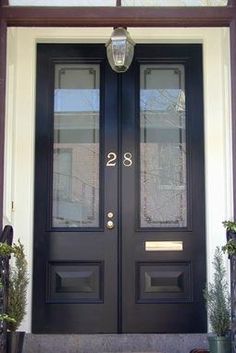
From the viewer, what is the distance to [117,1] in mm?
4570

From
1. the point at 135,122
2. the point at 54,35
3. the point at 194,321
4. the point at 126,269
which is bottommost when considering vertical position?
the point at 194,321

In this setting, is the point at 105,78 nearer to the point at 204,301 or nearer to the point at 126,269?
the point at 126,269

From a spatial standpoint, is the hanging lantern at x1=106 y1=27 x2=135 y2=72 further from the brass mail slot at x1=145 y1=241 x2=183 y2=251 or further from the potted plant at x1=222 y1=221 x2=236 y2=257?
the potted plant at x1=222 y1=221 x2=236 y2=257

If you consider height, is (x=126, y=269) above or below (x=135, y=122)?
below

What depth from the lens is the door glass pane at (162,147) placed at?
18.7ft

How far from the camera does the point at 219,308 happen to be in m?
5.05

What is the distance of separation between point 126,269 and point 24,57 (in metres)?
2.04

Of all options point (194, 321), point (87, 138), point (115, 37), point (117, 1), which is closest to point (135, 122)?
point (87, 138)

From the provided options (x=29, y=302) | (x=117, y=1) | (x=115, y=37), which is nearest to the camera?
(x=117, y=1)

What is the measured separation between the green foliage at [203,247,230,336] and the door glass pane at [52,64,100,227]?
1085 mm

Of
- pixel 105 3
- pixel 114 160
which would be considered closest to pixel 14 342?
pixel 114 160

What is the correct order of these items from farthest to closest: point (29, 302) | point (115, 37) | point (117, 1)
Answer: point (29, 302) → point (115, 37) → point (117, 1)

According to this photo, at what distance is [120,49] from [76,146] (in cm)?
105

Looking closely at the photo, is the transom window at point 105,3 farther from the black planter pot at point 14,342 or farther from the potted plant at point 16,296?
the black planter pot at point 14,342
